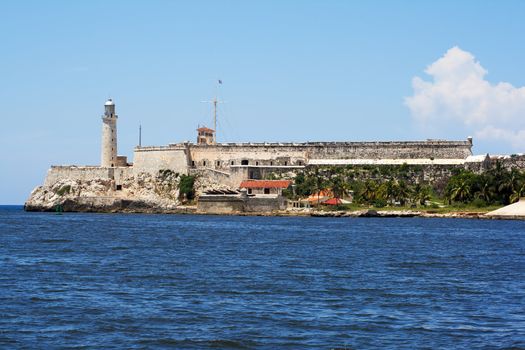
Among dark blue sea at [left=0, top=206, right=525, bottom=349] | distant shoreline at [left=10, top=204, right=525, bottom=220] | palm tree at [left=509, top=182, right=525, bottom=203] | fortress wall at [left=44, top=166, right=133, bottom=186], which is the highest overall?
fortress wall at [left=44, top=166, right=133, bottom=186]

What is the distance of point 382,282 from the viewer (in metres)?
25.6

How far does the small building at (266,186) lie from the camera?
81.4 metres

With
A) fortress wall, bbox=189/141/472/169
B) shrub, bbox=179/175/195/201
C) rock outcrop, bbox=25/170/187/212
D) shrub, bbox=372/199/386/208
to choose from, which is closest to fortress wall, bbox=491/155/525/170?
fortress wall, bbox=189/141/472/169

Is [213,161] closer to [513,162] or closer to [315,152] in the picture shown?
[315,152]

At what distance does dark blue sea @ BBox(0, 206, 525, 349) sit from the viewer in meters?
17.1

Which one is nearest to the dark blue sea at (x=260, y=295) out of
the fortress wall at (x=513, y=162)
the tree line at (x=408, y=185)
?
the tree line at (x=408, y=185)

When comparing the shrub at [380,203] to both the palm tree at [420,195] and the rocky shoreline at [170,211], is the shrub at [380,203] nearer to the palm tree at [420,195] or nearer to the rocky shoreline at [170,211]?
the rocky shoreline at [170,211]

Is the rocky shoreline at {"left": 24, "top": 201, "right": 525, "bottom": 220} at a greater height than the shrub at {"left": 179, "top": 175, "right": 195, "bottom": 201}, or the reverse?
the shrub at {"left": 179, "top": 175, "right": 195, "bottom": 201}

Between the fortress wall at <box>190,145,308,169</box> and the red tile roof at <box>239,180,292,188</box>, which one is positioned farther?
the fortress wall at <box>190,145,308,169</box>

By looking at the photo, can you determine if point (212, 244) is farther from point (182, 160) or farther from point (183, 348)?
point (182, 160)

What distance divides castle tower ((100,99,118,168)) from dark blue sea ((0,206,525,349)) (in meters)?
51.1

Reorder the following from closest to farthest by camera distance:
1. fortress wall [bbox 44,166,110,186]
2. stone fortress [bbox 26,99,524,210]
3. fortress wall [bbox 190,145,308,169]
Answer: stone fortress [bbox 26,99,524,210], fortress wall [bbox 190,145,308,169], fortress wall [bbox 44,166,110,186]

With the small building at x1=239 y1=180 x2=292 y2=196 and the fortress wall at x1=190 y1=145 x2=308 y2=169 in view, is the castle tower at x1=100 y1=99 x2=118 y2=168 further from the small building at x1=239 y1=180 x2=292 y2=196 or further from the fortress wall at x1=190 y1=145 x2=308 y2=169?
the small building at x1=239 y1=180 x2=292 y2=196

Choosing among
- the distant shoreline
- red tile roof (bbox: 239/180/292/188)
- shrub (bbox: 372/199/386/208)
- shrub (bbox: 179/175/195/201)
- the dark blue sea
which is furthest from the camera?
shrub (bbox: 179/175/195/201)
